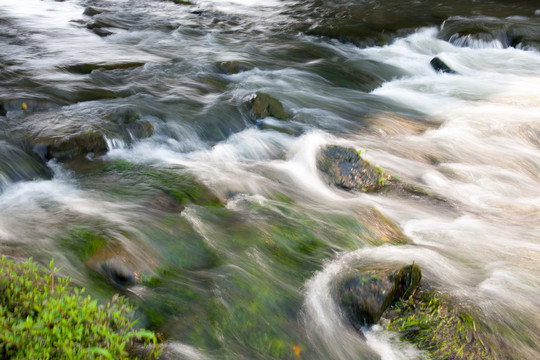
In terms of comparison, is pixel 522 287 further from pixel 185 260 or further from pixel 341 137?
pixel 341 137

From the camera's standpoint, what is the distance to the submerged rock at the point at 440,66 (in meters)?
10.8

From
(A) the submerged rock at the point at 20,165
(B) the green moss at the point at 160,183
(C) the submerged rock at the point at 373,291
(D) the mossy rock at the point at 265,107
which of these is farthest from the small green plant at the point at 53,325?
(D) the mossy rock at the point at 265,107

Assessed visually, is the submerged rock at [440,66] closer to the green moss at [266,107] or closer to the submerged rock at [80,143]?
the green moss at [266,107]

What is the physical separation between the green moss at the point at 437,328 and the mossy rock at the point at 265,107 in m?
4.46

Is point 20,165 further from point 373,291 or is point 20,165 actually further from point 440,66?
point 440,66

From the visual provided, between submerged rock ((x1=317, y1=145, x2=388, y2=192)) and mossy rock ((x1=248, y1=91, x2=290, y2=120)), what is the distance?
1824 millimetres

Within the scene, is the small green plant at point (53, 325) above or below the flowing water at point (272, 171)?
above

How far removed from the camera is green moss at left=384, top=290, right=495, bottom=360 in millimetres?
3383

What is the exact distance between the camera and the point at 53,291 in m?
2.85

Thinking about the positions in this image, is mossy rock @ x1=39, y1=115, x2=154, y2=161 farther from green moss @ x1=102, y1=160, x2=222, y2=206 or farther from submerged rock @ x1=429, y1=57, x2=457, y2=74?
submerged rock @ x1=429, y1=57, x2=457, y2=74

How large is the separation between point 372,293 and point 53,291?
2154 mm

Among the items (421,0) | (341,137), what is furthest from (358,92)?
(421,0)

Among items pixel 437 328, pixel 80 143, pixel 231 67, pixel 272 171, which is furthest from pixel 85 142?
pixel 437 328

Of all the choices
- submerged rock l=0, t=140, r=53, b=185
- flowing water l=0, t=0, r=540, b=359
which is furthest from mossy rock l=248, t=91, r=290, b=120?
submerged rock l=0, t=140, r=53, b=185
